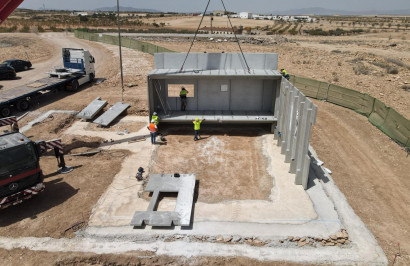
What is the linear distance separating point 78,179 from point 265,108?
38.3 ft

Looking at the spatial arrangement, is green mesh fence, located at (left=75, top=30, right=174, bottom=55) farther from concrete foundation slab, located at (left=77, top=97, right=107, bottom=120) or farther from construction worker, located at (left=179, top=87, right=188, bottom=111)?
construction worker, located at (left=179, top=87, right=188, bottom=111)

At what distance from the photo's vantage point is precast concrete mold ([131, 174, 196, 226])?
10.6 metres

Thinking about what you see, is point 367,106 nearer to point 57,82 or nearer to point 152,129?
point 152,129

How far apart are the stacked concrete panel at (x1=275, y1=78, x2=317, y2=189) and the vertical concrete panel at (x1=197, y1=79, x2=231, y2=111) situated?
12.2 ft

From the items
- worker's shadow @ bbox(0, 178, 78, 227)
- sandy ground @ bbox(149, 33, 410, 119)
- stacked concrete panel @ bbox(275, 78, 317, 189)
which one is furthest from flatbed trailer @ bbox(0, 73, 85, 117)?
sandy ground @ bbox(149, 33, 410, 119)

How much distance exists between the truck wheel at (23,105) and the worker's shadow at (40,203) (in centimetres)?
1103

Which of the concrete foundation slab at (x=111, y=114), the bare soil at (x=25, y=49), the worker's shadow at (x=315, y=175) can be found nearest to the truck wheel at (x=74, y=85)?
the concrete foundation slab at (x=111, y=114)

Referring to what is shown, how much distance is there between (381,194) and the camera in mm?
13070

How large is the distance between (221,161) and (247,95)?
18.6 feet

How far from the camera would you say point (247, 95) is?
62.8 ft

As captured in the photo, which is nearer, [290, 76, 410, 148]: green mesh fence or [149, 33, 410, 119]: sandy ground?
[290, 76, 410, 148]: green mesh fence

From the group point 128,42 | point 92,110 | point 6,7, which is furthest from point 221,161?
point 128,42

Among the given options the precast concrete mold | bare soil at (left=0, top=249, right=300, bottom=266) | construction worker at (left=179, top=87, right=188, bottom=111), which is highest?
construction worker at (left=179, top=87, right=188, bottom=111)

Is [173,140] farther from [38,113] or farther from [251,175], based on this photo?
[38,113]
